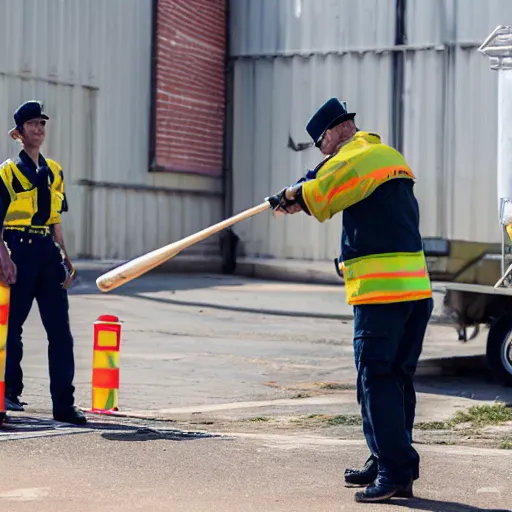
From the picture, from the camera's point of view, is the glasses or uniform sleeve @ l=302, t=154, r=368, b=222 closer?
uniform sleeve @ l=302, t=154, r=368, b=222

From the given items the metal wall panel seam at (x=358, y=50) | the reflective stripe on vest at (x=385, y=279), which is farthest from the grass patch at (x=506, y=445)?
the metal wall panel seam at (x=358, y=50)

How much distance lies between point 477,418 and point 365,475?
3.54 m

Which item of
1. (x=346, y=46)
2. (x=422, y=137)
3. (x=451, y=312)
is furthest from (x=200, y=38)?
(x=451, y=312)

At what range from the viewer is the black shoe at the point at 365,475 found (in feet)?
22.0

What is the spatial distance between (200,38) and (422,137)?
478 cm

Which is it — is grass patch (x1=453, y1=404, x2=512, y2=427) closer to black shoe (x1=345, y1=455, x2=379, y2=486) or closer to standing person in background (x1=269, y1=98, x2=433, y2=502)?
black shoe (x1=345, y1=455, x2=379, y2=486)

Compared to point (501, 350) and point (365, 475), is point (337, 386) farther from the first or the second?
point (365, 475)

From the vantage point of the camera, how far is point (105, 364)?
9477mm

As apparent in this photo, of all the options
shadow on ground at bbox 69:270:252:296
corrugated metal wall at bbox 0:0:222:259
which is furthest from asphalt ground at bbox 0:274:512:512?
corrugated metal wall at bbox 0:0:222:259

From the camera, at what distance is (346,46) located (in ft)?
75.9

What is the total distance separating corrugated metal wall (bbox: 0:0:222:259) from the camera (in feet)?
68.0

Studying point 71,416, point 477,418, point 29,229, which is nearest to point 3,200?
point 29,229

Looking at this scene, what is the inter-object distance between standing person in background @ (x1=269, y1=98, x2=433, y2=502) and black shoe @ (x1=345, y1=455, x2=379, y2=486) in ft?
0.66

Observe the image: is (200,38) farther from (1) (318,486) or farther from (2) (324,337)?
(1) (318,486)
